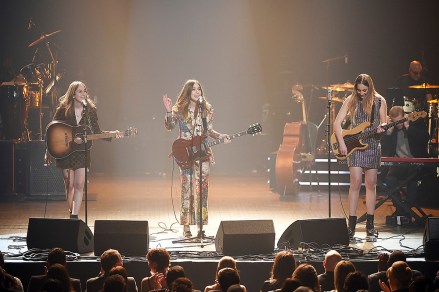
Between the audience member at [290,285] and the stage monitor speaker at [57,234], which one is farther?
the stage monitor speaker at [57,234]

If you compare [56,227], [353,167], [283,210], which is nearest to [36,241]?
[56,227]

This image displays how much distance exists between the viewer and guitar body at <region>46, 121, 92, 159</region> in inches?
395

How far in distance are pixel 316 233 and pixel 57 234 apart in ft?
9.54

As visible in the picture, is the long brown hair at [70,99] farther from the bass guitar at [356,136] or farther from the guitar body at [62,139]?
the bass guitar at [356,136]

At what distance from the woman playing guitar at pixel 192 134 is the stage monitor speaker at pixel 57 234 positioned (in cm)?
160

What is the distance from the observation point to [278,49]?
63.7ft

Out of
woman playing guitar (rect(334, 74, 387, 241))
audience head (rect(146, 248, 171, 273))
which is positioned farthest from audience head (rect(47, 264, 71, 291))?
woman playing guitar (rect(334, 74, 387, 241))

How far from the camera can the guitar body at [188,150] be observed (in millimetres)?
9883

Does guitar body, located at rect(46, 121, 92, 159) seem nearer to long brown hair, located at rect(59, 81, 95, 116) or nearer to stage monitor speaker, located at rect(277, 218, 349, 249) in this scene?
long brown hair, located at rect(59, 81, 95, 116)

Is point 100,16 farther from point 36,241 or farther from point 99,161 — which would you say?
point 36,241

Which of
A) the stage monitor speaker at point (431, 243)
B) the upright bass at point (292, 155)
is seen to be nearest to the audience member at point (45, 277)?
the stage monitor speaker at point (431, 243)

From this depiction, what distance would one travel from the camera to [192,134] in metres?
9.99

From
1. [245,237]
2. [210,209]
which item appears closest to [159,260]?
[245,237]

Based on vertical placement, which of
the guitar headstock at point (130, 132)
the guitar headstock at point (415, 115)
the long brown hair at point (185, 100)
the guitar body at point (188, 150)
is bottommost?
the guitar body at point (188, 150)
